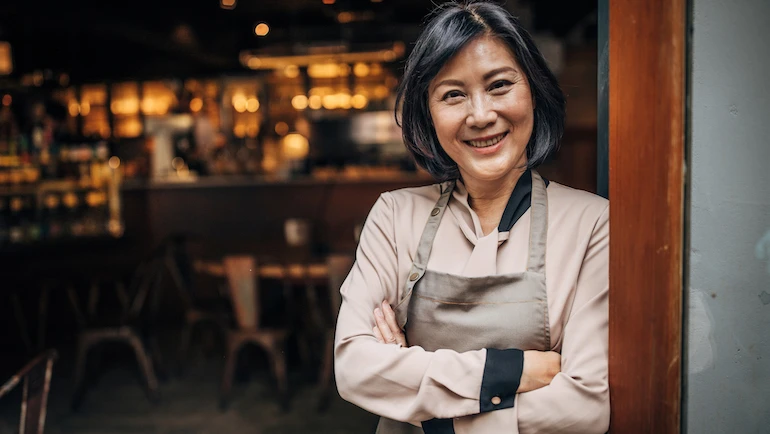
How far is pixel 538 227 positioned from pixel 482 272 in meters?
0.15

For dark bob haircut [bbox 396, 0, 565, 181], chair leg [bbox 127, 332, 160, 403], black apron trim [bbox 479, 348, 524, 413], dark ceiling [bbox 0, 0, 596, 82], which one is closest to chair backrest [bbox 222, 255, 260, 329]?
chair leg [bbox 127, 332, 160, 403]

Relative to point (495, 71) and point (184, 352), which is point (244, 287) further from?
point (495, 71)

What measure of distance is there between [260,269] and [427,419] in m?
2.62

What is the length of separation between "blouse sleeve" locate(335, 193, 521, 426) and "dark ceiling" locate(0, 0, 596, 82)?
6.19 m

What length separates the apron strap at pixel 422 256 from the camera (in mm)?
1331

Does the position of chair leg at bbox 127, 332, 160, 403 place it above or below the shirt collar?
below

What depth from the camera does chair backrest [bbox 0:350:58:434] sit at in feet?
5.61

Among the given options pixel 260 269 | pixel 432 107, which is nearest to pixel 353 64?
pixel 260 269

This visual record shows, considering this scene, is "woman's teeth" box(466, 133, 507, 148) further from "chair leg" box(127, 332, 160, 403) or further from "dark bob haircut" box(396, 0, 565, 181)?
"chair leg" box(127, 332, 160, 403)

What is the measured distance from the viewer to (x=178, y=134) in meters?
8.95

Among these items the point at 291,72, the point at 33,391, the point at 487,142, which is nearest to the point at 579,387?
the point at 487,142

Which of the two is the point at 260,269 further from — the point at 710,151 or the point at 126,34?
the point at 126,34

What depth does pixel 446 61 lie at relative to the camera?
49.5 inches

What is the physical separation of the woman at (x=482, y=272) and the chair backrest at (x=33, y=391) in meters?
0.99
